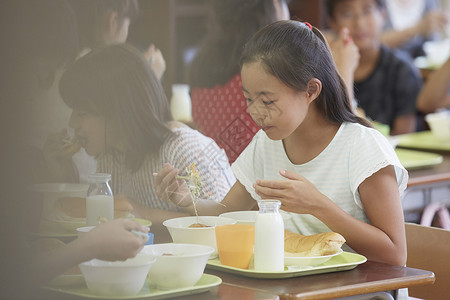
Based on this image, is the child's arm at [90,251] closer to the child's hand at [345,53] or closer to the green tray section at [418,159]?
the green tray section at [418,159]

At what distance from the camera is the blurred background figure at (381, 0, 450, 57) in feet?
18.1

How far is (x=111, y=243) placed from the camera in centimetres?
129

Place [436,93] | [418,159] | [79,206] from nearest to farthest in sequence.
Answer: [79,206], [418,159], [436,93]

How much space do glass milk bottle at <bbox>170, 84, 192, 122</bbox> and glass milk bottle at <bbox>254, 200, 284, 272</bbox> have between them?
0.36 meters

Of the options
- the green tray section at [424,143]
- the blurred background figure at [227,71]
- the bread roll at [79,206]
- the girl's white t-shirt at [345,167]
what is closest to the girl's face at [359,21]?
the green tray section at [424,143]

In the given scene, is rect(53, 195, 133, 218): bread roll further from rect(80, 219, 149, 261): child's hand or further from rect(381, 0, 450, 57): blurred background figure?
rect(381, 0, 450, 57): blurred background figure

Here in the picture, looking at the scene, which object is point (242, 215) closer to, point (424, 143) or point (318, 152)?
point (318, 152)

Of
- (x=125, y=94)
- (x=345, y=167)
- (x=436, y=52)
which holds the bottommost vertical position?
(x=345, y=167)

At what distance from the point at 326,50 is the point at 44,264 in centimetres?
80

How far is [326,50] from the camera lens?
177 centimetres

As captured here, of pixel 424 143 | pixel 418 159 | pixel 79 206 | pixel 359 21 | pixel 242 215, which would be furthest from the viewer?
pixel 359 21

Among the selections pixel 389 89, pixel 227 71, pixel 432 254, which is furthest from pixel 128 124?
pixel 389 89

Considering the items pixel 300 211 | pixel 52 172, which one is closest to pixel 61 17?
pixel 52 172

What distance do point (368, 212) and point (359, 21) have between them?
350 centimetres
